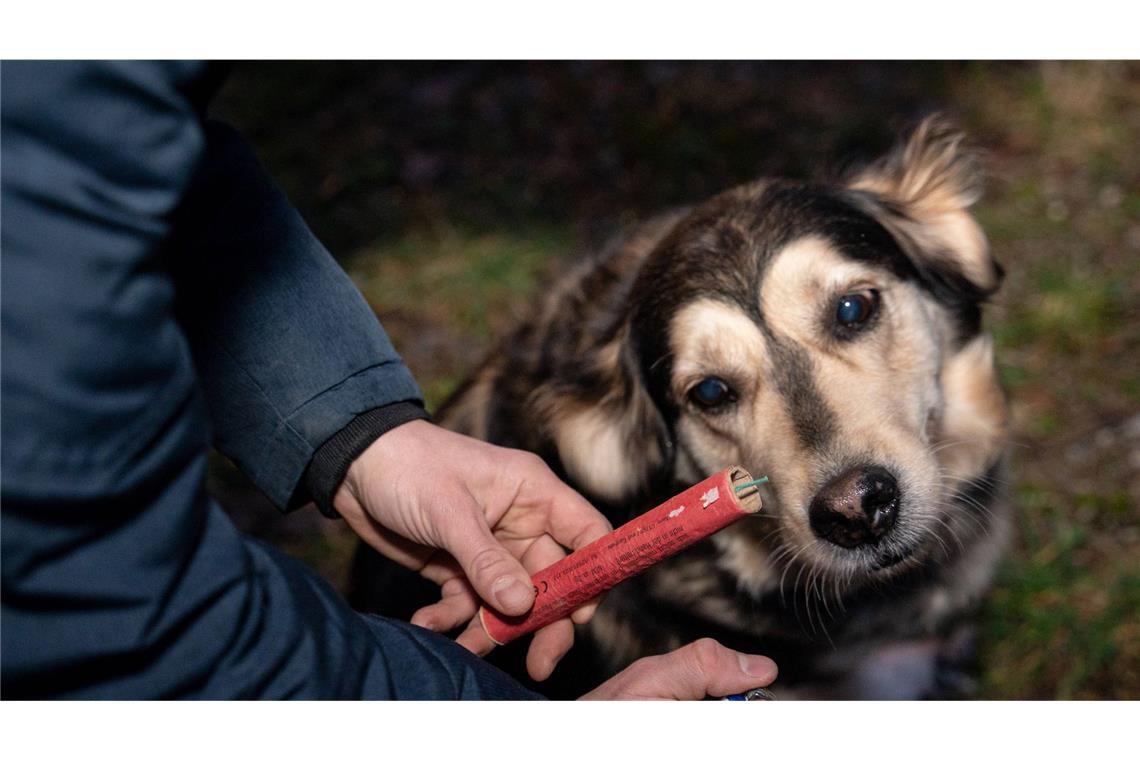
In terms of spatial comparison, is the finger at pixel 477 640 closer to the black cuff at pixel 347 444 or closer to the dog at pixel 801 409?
the dog at pixel 801 409

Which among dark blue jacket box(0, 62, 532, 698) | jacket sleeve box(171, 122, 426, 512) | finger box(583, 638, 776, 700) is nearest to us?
dark blue jacket box(0, 62, 532, 698)

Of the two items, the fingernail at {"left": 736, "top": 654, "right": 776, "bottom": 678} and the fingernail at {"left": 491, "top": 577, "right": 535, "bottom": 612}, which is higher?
the fingernail at {"left": 491, "top": 577, "right": 535, "bottom": 612}

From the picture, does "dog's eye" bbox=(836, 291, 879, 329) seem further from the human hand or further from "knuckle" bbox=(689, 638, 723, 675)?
"knuckle" bbox=(689, 638, 723, 675)

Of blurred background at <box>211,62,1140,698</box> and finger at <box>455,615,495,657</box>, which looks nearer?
finger at <box>455,615,495,657</box>

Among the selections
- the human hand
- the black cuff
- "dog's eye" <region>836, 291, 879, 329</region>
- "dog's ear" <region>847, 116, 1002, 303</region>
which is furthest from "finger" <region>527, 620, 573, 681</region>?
"dog's ear" <region>847, 116, 1002, 303</region>

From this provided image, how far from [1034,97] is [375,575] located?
3.13 meters

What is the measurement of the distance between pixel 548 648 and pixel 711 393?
2.10ft

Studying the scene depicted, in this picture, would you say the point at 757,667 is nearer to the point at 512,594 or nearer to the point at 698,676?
the point at 698,676

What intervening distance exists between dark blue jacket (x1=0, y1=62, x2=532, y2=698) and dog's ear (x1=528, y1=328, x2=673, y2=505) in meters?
0.78

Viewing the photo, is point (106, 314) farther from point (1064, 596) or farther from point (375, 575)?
point (1064, 596)

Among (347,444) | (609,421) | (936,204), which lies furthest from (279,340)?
(936,204)

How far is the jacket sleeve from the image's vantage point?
5.10 feet

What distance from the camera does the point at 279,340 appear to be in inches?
63.3
